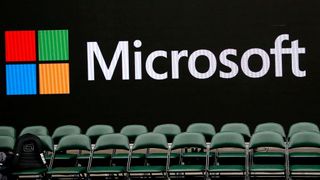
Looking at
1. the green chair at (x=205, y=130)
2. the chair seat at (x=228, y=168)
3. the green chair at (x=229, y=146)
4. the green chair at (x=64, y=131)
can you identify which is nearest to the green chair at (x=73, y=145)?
the green chair at (x=64, y=131)

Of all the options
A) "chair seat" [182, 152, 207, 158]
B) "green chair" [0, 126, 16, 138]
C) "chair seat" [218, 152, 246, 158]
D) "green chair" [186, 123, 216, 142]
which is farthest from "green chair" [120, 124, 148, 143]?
"green chair" [0, 126, 16, 138]

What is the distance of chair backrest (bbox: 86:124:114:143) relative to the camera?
442 inches

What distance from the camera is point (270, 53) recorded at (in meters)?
11.8

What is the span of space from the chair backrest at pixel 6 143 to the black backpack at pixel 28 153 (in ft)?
4.94

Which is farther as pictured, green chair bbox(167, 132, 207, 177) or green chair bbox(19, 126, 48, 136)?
green chair bbox(19, 126, 48, 136)

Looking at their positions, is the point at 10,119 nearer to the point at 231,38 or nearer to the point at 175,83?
the point at 175,83

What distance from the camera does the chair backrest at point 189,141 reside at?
1003 cm

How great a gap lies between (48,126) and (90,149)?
249cm

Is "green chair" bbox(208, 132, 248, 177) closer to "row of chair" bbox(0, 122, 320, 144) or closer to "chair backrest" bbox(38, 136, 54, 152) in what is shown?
"row of chair" bbox(0, 122, 320, 144)

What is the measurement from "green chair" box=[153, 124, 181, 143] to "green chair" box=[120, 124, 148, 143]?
231 millimetres

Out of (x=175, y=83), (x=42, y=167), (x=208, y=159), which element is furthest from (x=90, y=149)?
(x=175, y=83)

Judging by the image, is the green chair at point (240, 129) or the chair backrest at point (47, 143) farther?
the green chair at point (240, 129)

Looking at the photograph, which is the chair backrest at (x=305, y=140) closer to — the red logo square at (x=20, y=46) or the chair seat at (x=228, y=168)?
the chair seat at (x=228, y=168)

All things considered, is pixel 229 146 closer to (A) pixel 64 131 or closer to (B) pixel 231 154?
(B) pixel 231 154
